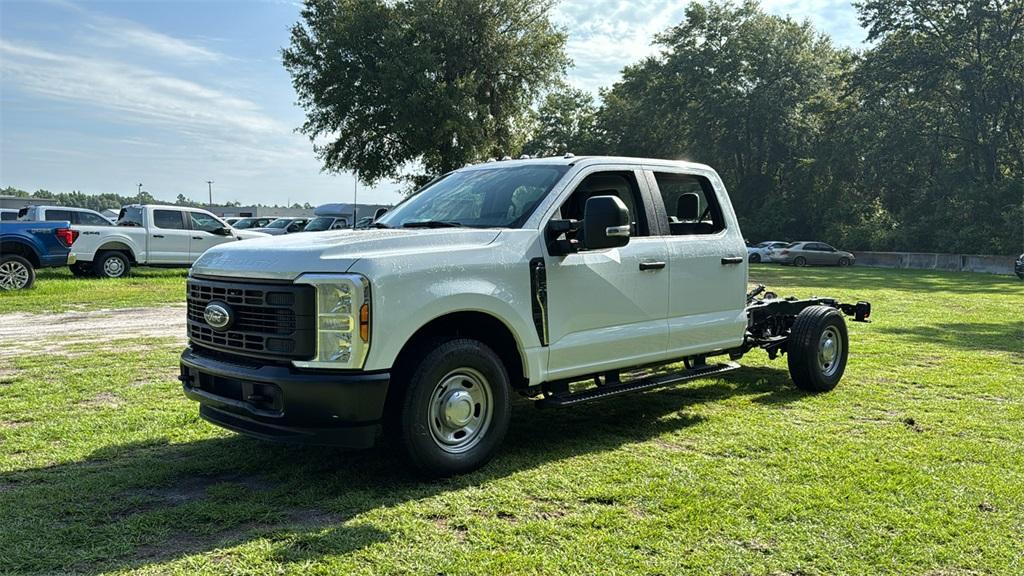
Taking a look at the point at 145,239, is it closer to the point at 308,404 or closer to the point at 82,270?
the point at 82,270

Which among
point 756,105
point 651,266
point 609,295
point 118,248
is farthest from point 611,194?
point 756,105

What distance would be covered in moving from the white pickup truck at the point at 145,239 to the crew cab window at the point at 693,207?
15.5 metres

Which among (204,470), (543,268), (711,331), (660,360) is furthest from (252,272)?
(711,331)

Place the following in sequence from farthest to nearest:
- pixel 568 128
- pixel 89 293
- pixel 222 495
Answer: pixel 568 128 → pixel 89 293 → pixel 222 495

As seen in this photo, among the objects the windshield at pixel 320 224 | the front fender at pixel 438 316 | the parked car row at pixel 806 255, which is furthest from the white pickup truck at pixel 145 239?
the parked car row at pixel 806 255

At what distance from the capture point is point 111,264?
763 inches

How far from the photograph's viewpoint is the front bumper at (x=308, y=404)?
169 inches

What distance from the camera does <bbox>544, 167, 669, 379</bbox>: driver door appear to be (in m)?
5.32

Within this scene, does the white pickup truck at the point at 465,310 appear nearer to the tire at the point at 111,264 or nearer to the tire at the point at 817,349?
the tire at the point at 817,349

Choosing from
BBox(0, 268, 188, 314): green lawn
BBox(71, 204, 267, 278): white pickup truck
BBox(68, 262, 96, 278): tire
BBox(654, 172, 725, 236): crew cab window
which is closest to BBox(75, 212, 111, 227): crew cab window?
BBox(71, 204, 267, 278): white pickup truck

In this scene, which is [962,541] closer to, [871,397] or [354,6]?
[871,397]

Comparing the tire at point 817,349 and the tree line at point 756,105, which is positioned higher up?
the tree line at point 756,105

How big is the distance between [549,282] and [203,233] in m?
18.1

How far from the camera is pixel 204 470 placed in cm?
502
